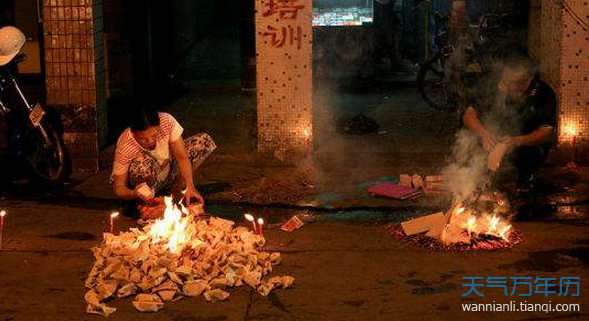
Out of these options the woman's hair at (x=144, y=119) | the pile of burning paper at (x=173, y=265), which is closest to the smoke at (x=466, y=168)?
the pile of burning paper at (x=173, y=265)

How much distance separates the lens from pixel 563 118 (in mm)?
11031

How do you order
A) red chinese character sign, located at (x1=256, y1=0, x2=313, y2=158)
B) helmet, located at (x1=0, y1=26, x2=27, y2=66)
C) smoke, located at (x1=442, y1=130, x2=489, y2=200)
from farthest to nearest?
red chinese character sign, located at (x1=256, y1=0, x2=313, y2=158) < helmet, located at (x1=0, y1=26, x2=27, y2=66) < smoke, located at (x1=442, y1=130, x2=489, y2=200)

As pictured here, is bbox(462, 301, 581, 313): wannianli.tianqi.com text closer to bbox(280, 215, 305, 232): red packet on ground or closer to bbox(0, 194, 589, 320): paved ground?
bbox(0, 194, 589, 320): paved ground

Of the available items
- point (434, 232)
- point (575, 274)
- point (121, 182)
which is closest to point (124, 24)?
point (121, 182)

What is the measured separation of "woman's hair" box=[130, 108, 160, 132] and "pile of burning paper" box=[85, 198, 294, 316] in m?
0.68

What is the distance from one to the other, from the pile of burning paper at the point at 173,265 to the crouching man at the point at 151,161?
2.09 ft

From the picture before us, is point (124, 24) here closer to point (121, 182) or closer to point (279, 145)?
point (279, 145)

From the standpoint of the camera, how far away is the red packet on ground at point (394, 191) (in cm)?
987

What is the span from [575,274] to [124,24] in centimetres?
881

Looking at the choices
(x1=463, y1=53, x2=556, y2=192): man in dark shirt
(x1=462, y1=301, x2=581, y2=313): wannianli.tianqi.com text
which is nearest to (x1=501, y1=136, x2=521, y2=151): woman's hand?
(x1=463, y1=53, x2=556, y2=192): man in dark shirt

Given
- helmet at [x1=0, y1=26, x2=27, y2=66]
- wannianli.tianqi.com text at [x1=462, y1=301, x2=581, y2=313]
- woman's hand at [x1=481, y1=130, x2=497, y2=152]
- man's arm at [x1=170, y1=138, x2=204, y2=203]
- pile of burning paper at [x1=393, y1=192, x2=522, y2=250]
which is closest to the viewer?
wannianli.tianqi.com text at [x1=462, y1=301, x2=581, y2=313]

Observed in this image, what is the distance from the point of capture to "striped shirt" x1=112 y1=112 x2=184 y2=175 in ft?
28.3

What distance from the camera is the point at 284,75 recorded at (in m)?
11.3

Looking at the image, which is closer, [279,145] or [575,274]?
[575,274]
